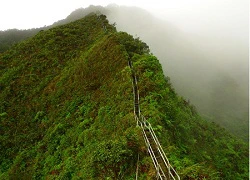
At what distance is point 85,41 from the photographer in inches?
1218

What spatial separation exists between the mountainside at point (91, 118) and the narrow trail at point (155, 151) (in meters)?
0.26

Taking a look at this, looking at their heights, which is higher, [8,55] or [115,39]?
[115,39]

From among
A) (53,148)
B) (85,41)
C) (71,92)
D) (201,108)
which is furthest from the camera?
(201,108)

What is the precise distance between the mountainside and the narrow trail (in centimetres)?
26

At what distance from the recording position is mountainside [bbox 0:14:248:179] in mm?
11516

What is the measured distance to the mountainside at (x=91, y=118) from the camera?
1152 centimetres

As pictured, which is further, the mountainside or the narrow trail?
the mountainside

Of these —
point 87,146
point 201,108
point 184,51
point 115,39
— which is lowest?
point 201,108

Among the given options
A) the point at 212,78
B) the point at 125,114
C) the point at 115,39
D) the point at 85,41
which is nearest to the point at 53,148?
the point at 125,114

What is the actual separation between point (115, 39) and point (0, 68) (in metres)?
12.9

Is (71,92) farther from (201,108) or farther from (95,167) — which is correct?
(201,108)

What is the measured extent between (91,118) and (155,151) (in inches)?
267

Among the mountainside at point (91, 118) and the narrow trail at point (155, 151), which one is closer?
the narrow trail at point (155, 151)

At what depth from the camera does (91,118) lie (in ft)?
56.5
